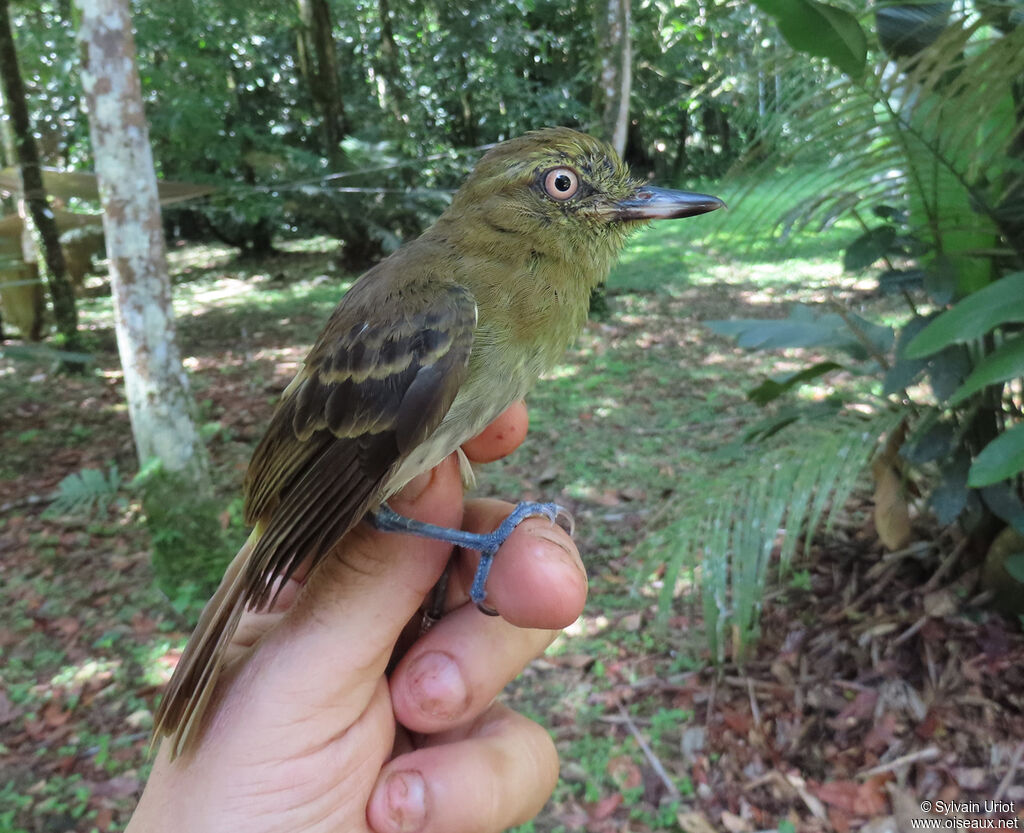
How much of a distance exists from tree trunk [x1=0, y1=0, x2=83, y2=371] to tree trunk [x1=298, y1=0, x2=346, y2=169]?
4.29 m

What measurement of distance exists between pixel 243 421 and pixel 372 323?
492cm

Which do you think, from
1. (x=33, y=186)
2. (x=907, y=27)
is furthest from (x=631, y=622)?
(x=33, y=186)

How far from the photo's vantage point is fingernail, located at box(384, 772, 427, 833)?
176cm

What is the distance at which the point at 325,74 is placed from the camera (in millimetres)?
11445

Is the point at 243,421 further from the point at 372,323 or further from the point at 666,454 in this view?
the point at 372,323

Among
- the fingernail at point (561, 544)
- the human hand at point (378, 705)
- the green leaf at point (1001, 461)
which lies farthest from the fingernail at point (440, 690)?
the green leaf at point (1001, 461)

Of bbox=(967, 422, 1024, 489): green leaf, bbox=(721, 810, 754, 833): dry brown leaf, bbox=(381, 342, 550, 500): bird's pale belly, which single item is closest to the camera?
bbox=(381, 342, 550, 500): bird's pale belly

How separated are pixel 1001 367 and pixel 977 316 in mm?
186

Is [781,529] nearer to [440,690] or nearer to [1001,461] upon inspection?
[1001,461]

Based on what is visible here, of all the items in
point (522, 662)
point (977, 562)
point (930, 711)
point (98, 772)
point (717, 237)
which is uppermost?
point (717, 237)

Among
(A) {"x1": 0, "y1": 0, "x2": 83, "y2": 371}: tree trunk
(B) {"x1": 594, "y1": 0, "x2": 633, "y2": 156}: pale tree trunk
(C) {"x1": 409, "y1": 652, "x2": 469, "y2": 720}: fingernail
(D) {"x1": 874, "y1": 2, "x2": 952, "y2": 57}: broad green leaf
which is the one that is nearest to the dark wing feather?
(C) {"x1": 409, "y1": 652, "x2": 469, "y2": 720}: fingernail

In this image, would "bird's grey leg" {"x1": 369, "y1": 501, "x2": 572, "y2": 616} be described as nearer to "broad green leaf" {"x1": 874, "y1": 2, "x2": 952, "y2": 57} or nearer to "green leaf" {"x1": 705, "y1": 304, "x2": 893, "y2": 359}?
"green leaf" {"x1": 705, "y1": 304, "x2": 893, "y2": 359}

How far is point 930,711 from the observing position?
9.21 ft

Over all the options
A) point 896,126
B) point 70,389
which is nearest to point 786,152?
point 896,126
